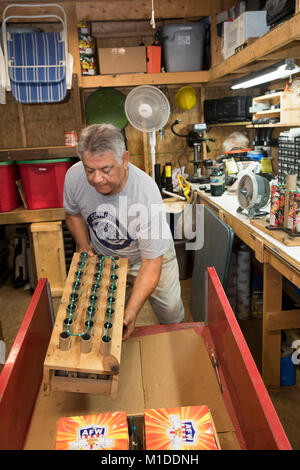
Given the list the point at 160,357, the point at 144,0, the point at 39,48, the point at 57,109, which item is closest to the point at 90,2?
the point at 144,0

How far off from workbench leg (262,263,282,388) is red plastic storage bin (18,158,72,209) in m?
2.14

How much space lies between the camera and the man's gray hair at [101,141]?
1.47 metres

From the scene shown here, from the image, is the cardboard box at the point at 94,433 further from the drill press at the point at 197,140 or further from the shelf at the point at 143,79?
the shelf at the point at 143,79

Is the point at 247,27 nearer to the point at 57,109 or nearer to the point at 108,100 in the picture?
the point at 108,100

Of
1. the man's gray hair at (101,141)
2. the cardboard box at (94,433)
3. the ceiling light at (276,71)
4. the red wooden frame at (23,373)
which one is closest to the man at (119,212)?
the man's gray hair at (101,141)

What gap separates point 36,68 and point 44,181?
3.28ft

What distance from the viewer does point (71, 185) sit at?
1.90 m

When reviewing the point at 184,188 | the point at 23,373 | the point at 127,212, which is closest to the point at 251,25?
the point at 184,188

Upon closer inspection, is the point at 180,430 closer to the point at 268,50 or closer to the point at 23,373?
the point at 23,373

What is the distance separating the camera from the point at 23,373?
3.48ft

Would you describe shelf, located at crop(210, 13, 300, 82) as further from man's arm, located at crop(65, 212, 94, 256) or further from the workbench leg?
man's arm, located at crop(65, 212, 94, 256)

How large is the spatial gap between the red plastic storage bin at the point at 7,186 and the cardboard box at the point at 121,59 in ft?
4.43

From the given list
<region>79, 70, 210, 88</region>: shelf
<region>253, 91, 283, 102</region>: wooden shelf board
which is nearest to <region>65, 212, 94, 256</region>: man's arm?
<region>253, 91, 283, 102</region>: wooden shelf board
